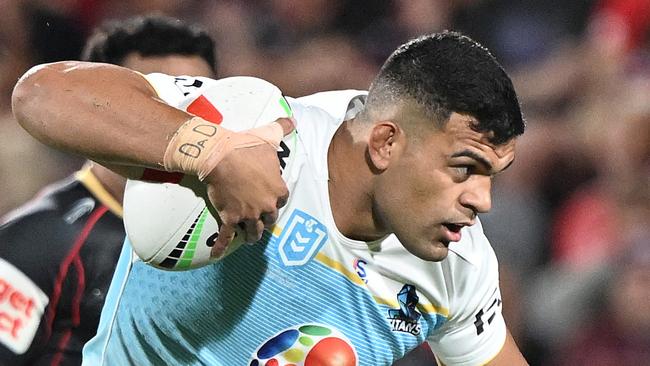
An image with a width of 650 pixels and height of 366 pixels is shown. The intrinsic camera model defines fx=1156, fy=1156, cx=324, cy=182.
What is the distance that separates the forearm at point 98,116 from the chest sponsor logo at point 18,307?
4.61ft

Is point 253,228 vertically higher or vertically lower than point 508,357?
higher

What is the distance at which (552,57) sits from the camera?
4715mm

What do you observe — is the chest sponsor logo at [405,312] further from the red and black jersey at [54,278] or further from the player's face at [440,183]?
the red and black jersey at [54,278]

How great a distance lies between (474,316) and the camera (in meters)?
2.55

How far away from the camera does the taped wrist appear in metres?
1.80

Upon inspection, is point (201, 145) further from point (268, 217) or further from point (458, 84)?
point (458, 84)

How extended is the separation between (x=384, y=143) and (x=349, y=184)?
0.12 meters

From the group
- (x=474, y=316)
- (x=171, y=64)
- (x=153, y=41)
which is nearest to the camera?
(x=474, y=316)

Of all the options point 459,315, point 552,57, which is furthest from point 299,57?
point 459,315

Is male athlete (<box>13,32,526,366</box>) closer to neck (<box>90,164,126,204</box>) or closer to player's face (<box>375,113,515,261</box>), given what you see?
player's face (<box>375,113,515,261</box>)

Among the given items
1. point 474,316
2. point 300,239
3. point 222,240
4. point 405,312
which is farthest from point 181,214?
point 474,316

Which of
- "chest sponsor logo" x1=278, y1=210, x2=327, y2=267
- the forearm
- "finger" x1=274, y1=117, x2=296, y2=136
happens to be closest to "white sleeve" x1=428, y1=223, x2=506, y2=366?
"chest sponsor logo" x1=278, y1=210, x2=327, y2=267

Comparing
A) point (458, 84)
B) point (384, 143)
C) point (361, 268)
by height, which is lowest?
point (361, 268)

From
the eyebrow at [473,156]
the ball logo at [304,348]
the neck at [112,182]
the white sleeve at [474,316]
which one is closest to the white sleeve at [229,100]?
the eyebrow at [473,156]
